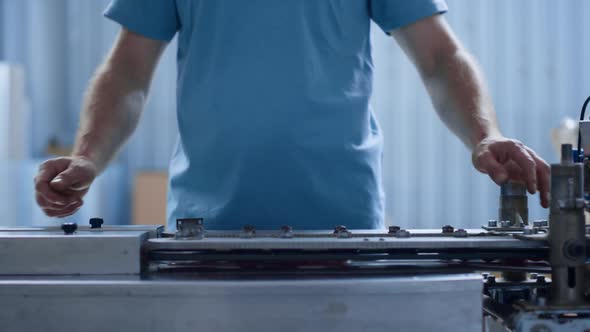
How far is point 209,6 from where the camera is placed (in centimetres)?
130

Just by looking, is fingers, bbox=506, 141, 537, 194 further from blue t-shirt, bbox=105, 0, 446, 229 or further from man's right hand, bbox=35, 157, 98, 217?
man's right hand, bbox=35, 157, 98, 217

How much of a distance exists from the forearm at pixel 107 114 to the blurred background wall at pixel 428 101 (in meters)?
2.31

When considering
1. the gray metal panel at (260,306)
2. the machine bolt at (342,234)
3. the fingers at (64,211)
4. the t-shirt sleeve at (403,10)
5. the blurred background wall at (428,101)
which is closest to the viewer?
the gray metal panel at (260,306)

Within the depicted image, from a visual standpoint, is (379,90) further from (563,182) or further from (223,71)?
(563,182)

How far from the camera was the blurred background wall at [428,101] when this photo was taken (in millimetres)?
3705

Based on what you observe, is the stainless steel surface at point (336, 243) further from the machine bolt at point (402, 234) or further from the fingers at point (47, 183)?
the fingers at point (47, 183)

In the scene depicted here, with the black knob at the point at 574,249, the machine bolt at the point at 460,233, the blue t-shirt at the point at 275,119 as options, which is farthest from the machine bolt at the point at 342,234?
the blue t-shirt at the point at 275,119

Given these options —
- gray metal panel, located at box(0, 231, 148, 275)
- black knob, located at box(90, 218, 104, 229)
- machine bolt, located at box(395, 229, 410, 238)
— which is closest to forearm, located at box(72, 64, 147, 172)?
black knob, located at box(90, 218, 104, 229)

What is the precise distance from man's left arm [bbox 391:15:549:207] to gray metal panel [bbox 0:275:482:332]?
1.18ft

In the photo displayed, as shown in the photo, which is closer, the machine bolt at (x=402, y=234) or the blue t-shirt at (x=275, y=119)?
the machine bolt at (x=402, y=234)

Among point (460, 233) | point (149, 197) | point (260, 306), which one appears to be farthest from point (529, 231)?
point (149, 197)

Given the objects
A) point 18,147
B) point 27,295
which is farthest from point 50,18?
point 27,295

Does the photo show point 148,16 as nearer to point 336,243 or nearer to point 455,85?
point 455,85

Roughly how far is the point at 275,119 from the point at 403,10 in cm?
32
